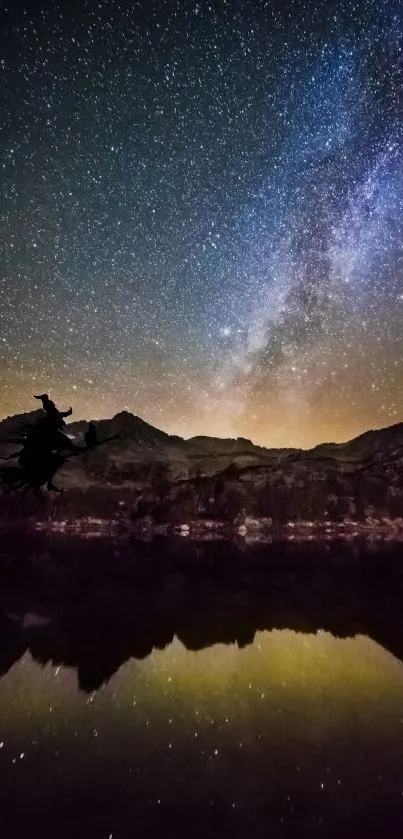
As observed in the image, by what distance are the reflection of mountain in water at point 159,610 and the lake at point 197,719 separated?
13cm

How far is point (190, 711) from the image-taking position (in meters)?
10.5

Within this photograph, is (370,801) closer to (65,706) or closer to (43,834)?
(43,834)

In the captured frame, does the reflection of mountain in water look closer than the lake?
No

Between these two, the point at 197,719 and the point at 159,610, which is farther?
the point at 159,610

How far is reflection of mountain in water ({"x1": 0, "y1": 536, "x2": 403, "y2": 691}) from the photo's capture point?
1459 centimetres

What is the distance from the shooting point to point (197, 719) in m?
10.0

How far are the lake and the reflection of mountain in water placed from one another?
13 centimetres

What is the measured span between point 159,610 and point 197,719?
35.6 feet

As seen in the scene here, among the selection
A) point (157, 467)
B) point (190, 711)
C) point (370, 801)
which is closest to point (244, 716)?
point (190, 711)

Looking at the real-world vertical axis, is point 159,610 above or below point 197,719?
above

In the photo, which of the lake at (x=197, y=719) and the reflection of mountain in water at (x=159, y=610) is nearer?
the lake at (x=197, y=719)

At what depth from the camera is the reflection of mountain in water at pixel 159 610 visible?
14.6 m

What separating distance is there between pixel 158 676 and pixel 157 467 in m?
183

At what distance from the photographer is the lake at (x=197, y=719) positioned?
259 inches
